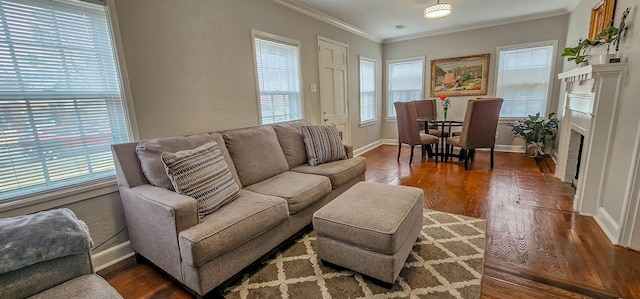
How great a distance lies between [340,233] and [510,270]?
1.14m

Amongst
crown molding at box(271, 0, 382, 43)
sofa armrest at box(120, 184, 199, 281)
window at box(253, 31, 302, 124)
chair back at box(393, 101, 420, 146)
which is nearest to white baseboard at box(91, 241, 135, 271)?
sofa armrest at box(120, 184, 199, 281)

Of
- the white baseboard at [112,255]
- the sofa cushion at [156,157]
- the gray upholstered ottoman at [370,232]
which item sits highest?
the sofa cushion at [156,157]

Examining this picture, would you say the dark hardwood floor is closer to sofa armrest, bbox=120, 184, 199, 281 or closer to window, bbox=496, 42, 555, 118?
sofa armrest, bbox=120, 184, 199, 281

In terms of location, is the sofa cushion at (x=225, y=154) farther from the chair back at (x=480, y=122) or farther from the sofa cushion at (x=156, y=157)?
the chair back at (x=480, y=122)

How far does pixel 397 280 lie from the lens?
1.65m

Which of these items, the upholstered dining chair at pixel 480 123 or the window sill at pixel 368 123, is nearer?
the upholstered dining chair at pixel 480 123

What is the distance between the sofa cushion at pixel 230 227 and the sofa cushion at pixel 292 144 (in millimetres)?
864

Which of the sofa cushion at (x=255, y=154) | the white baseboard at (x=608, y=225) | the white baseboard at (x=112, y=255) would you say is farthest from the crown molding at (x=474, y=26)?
the white baseboard at (x=112, y=255)

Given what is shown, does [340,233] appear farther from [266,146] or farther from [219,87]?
[219,87]

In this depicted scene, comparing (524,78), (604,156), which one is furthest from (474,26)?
(604,156)

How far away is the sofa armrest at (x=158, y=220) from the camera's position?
149cm

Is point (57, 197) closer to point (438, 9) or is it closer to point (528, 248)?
point (528, 248)

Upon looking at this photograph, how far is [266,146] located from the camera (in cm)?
253

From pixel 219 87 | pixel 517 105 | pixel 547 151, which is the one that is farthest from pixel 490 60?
pixel 219 87
